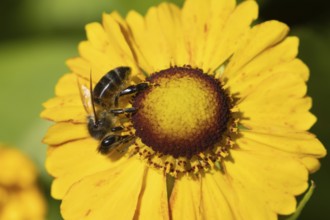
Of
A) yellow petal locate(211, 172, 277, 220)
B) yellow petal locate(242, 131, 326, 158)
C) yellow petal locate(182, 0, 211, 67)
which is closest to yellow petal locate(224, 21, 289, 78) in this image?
yellow petal locate(182, 0, 211, 67)

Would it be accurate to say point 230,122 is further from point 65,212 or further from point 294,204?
point 65,212

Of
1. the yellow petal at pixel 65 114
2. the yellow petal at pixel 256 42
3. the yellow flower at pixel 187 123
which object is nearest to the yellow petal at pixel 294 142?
the yellow flower at pixel 187 123

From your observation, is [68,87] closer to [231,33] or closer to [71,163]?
[71,163]

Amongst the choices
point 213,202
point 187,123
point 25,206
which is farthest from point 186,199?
point 25,206

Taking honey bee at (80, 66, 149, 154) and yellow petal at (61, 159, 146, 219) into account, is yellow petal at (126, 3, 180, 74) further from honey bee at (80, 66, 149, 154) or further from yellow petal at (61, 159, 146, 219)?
yellow petal at (61, 159, 146, 219)

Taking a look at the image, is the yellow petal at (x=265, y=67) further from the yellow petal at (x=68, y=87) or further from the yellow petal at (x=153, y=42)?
the yellow petal at (x=68, y=87)

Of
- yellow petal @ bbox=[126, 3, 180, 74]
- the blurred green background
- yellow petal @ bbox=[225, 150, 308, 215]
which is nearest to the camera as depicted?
yellow petal @ bbox=[225, 150, 308, 215]

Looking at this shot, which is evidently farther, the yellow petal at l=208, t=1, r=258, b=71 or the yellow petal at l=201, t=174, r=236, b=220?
the yellow petal at l=208, t=1, r=258, b=71

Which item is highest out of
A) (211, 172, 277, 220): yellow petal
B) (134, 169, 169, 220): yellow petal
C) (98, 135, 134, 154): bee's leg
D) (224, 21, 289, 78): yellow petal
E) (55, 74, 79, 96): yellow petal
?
(55, 74, 79, 96): yellow petal
